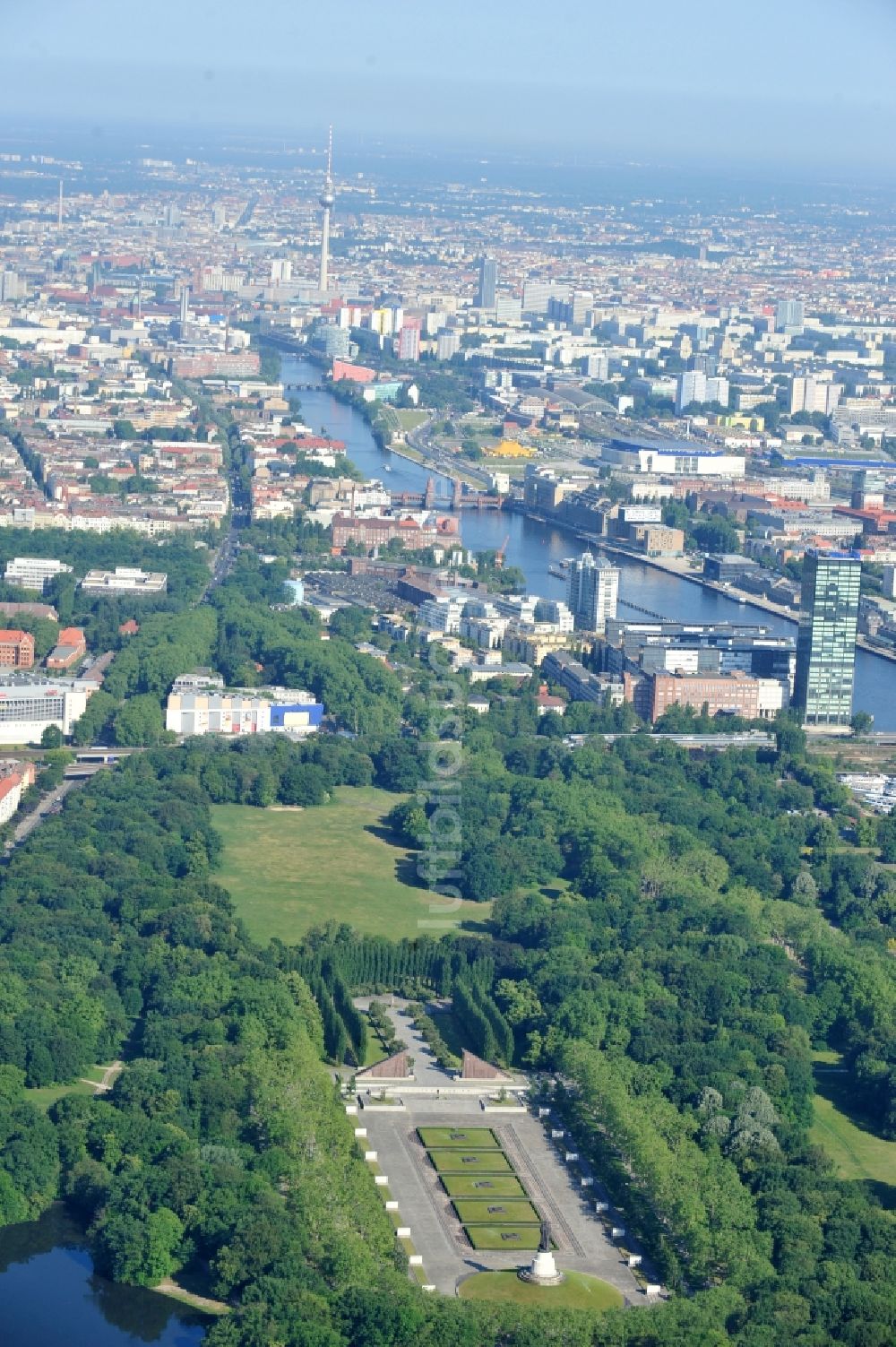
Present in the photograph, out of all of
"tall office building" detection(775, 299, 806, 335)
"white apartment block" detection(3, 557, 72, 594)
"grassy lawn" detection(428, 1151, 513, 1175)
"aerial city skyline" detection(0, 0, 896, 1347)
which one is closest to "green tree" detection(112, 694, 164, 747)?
"aerial city skyline" detection(0, 0, 896, 1347)

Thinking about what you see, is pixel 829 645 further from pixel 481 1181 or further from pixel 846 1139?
pixel 481 1181

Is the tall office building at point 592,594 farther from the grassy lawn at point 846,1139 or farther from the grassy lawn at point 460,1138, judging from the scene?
the grassy lawn at point 460,1138

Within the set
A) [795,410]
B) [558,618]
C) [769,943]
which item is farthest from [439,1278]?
[795,410]

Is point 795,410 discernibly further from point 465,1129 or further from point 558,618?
point 465,1129

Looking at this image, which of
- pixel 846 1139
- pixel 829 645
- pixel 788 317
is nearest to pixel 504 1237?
pixel 846 1139

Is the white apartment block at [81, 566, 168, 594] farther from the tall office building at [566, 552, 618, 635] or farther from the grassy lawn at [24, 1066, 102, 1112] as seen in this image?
the grassy lawn at [24, 1066, 102, 1112]

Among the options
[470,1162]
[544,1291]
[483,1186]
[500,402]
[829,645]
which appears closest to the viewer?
[544,1291]
